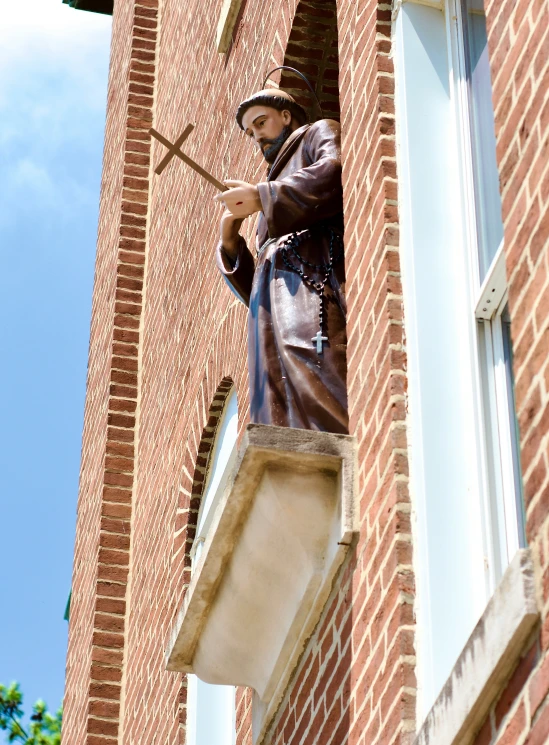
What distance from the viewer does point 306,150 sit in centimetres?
763

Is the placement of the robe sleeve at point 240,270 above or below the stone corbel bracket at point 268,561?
above

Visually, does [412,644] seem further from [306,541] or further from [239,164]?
[239,164]

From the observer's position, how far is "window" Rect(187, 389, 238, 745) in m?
9.16

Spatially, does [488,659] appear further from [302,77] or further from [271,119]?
[302,77]

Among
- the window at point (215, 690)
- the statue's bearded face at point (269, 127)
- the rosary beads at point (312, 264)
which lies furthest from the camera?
the window at point (215, 690)

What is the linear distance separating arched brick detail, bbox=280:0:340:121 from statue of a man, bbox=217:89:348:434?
3.91 ft

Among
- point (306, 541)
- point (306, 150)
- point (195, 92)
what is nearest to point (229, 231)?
point (306, 150)

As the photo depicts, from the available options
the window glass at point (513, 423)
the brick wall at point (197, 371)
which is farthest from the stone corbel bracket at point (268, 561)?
the window glass at point (513, 423)

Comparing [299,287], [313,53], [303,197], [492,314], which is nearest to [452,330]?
[492,314]

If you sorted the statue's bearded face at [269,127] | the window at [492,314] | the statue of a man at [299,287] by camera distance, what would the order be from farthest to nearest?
the statue's bearded face at [269,127], the statue of a man at [299,287], the window at [492,314]

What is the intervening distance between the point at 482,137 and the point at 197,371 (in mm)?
4190

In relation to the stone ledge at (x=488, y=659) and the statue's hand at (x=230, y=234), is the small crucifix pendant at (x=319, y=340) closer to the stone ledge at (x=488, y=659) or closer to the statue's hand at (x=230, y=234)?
the statue's hand at (x=230, y=234)

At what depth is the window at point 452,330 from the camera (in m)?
5.48

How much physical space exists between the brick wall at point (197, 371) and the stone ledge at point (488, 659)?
1.48ft
